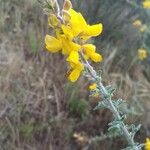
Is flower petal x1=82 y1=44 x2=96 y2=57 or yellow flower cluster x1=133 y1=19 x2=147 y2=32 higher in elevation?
flower petal x1=82 y1=44 x2=96 y2=57

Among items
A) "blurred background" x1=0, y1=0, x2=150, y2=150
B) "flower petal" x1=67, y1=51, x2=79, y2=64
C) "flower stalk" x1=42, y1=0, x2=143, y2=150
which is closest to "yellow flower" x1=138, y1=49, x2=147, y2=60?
"blurred background" x1=0, y1=0, x2=150, y2=150

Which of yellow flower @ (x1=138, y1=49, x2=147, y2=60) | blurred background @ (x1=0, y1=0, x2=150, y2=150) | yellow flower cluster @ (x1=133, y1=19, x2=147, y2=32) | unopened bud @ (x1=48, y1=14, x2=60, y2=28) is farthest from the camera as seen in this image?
yellow flower cluster @ (x1=133, y1=19, x2=147, y2=32)

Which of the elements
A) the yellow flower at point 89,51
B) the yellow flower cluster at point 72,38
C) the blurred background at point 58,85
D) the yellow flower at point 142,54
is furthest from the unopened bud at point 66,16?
the yellow flower at point 142,54

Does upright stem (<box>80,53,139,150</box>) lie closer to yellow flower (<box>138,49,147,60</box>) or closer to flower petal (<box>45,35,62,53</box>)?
flower petal (<box>45,35,62,53</box>)

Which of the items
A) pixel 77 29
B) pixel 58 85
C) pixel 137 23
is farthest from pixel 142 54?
pixel 77 29

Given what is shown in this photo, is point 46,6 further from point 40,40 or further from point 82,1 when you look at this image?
point 82,1

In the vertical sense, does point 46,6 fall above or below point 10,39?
above

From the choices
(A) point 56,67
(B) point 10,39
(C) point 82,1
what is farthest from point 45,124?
(C) point 82,1
